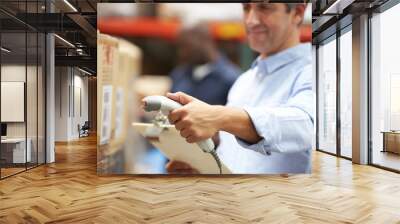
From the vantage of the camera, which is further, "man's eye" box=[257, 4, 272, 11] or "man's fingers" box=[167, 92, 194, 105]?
"man's eye" box=[257, 4, 272, 11]

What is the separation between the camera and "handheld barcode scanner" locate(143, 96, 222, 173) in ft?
17.2

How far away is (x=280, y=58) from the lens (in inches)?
214

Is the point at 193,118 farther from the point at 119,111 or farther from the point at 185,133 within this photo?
the point at 119,111

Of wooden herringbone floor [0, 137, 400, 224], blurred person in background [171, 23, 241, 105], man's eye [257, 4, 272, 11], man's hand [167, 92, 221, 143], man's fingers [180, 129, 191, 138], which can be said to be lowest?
wooden herringbone floor [0, 137, 400, 224]

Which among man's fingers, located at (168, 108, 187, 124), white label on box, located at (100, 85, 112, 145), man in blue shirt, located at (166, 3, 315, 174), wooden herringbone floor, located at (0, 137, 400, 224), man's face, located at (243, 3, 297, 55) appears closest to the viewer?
wooden herringbone floor, located at (0, 137, 400, 224)

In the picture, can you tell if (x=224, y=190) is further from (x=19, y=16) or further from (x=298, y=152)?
Answer: (x=19, y=16)

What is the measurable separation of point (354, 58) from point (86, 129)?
11861mm

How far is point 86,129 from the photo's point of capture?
16.8 meters

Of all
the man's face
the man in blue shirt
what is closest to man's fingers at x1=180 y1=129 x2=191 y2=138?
the man in blue shirt

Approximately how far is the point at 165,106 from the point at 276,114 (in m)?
1.42

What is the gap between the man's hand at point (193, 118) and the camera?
5.24 metres

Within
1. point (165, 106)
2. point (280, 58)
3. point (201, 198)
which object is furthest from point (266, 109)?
point (201, 198)

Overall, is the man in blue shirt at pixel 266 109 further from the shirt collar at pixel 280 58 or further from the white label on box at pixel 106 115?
the white label on box at pixel 106 115

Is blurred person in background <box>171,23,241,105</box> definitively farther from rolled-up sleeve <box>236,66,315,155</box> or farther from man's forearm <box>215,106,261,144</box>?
rolled-up sleeve <box>236,66,315,155</box>
